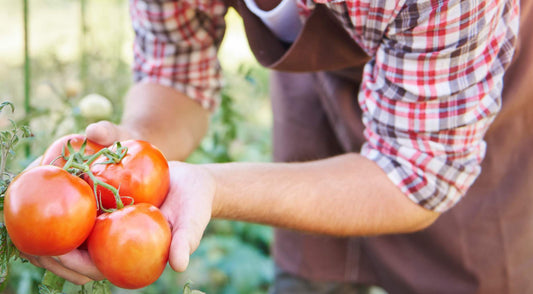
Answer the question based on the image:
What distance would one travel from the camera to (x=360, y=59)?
1306 millimetres

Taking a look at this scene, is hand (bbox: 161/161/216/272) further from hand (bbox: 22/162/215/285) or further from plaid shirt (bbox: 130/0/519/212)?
plaid shirt (bbox: 130/0/519/212)

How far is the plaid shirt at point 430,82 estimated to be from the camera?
1021 mm

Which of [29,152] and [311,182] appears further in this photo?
[29,152]

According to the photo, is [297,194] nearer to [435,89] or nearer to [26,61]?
[435,89]

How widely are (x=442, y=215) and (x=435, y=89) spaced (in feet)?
1.75

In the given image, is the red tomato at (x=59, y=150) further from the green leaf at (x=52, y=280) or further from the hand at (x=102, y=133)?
the green leaf at (x=52, y=280)

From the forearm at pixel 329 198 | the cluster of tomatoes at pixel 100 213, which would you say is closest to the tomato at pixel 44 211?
the cluster of tomatoes at pixel 100 213

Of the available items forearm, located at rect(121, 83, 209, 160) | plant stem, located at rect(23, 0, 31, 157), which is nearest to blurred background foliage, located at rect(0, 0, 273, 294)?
plant stem, located at rect(23, 0, 31, 157)

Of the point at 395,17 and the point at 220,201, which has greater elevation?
the point at 395,17

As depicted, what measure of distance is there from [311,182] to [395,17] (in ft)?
1.20

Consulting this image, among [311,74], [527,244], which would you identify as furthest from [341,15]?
[527,244]

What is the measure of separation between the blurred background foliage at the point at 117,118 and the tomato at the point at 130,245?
2.00 feet

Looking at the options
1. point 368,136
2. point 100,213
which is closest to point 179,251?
point 100,213

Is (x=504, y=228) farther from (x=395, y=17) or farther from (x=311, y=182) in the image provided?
(x=395, y=17)
